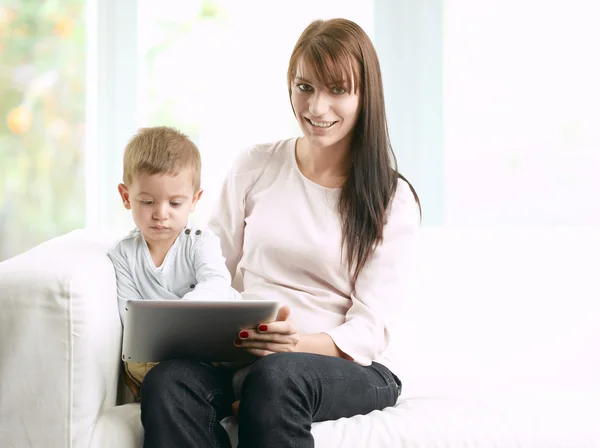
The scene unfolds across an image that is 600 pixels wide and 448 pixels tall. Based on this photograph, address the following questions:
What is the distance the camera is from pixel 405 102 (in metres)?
3.50

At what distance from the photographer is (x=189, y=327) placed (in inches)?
61.8

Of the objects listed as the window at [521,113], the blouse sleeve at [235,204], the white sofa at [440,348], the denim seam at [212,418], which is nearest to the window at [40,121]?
the white sofa at [440,348]

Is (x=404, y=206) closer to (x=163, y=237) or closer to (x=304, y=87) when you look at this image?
(x=304, y=87)

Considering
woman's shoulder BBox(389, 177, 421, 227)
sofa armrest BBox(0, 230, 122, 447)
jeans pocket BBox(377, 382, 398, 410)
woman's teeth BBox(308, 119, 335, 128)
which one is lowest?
jeans pocket BBox(377, 382, 398, 410)

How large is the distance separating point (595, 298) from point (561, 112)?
1462 millimetres

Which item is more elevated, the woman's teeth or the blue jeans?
the woman's teeth

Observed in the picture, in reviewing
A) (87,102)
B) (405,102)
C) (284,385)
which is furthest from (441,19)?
(284,385)

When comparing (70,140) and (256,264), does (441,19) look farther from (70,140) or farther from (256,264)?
(256,264)

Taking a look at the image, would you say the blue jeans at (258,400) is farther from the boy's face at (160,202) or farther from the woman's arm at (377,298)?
the boy's face at (160,202)

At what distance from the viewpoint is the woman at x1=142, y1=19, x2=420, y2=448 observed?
166 centimetres

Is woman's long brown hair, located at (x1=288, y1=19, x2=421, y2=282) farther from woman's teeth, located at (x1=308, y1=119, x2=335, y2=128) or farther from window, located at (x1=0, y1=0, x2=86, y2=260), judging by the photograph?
window, located at (x1=0, y1=0, x2=86, y2=260)

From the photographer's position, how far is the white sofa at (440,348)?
1.55 meters

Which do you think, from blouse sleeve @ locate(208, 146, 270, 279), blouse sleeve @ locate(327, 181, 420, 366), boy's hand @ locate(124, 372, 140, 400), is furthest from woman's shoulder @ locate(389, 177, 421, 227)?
boy's hand @ locate(124, 372, 140, 400)

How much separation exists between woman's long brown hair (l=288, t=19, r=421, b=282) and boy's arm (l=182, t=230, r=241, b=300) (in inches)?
11.5
